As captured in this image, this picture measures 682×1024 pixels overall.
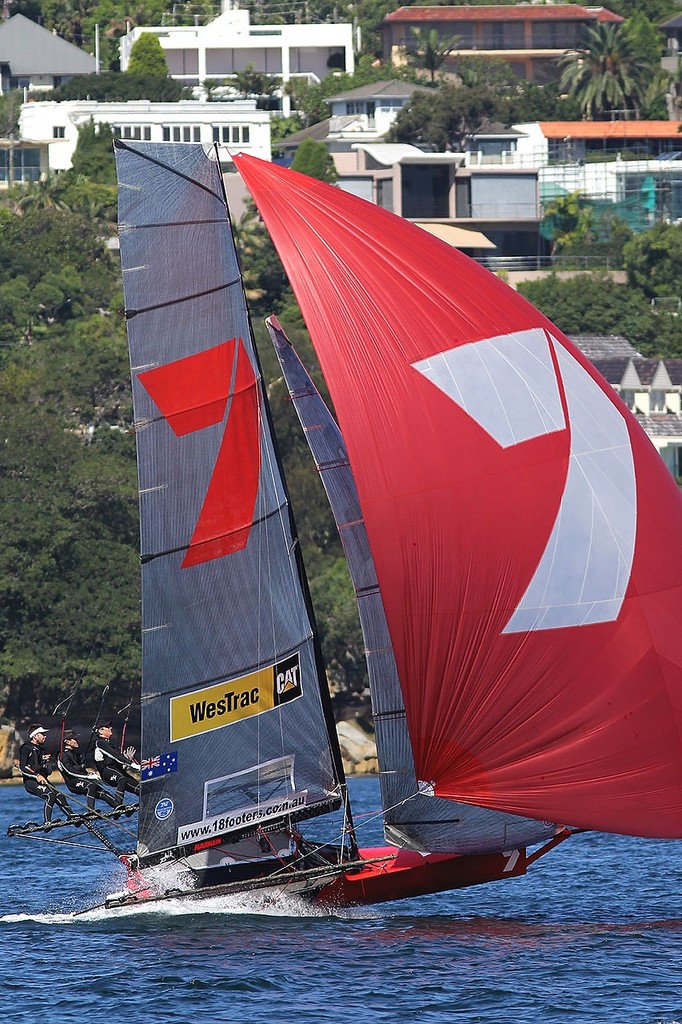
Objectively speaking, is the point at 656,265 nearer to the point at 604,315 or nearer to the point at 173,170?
the point at 604,315

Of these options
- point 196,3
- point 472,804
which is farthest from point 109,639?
point 196,3

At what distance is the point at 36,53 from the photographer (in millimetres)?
114875

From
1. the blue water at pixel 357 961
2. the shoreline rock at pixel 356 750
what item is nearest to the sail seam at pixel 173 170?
the blue water at pixel 357 961

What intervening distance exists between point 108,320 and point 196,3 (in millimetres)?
62031

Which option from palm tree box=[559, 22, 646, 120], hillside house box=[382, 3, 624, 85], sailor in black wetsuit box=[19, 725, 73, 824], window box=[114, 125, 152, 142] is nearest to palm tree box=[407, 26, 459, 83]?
hillside house box=[382, 3, 624, 85]

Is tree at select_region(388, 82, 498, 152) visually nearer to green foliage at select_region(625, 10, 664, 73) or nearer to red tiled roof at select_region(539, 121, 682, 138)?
red tiled roof at select_region(539, 121, 682, 138)

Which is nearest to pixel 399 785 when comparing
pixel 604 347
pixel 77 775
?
pixel 77 775

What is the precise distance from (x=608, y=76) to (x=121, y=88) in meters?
25.6

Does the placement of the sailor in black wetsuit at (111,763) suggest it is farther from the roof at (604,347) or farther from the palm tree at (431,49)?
the palm tree at (431,49)

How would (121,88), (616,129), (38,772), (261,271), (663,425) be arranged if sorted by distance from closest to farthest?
1. (38,772)
2. (663,425)
3. (261,271)
4. (616,129)
5. (121,88)

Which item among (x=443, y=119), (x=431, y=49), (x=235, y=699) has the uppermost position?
(x=431, y=49)

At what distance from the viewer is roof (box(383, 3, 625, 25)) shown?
4690 inches

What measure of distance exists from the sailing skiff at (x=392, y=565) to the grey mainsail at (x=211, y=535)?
0.02m

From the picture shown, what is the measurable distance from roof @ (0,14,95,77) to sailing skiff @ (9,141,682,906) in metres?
97.5
